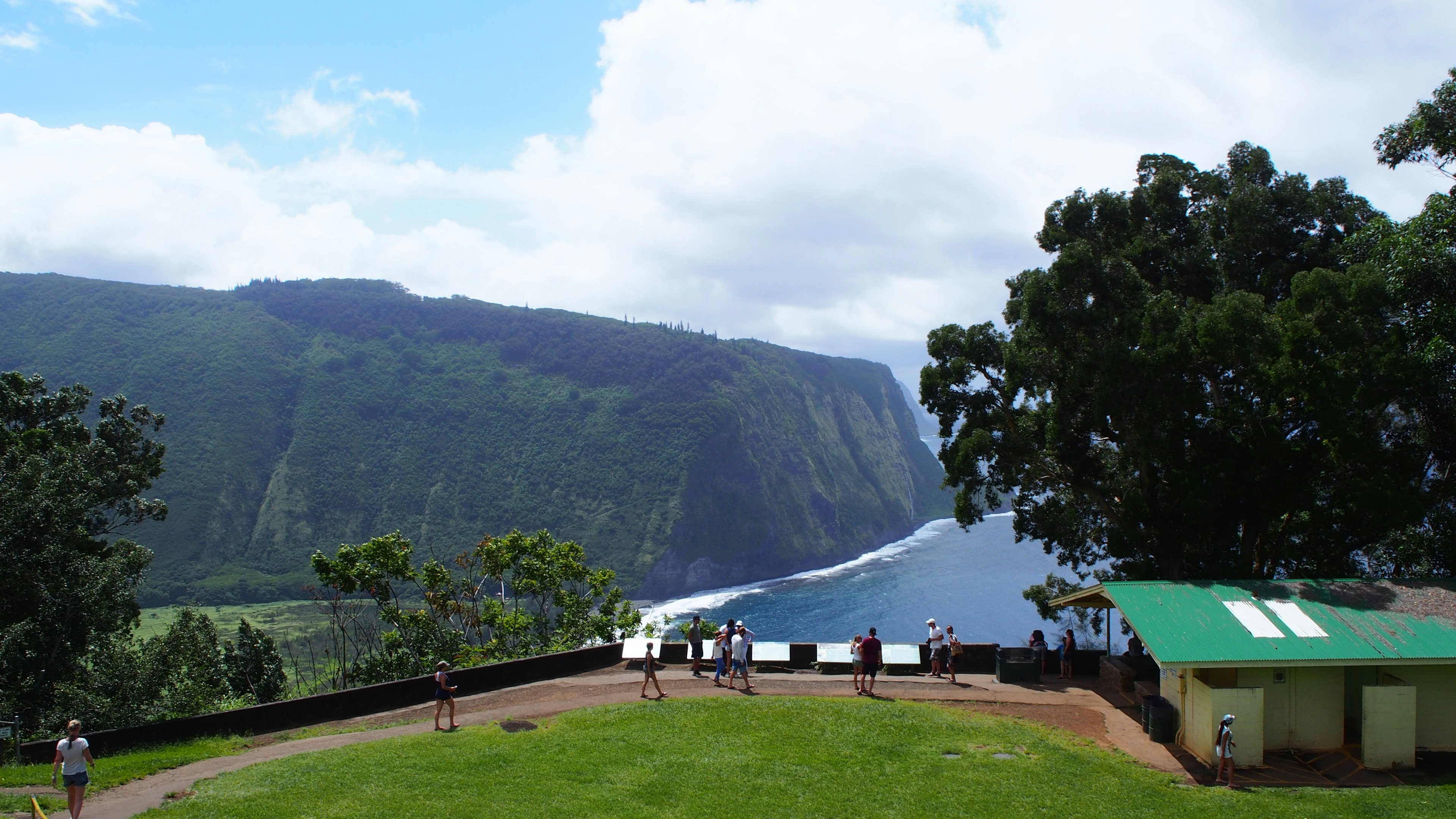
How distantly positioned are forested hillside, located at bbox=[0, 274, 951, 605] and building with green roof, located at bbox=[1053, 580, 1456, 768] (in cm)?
8944

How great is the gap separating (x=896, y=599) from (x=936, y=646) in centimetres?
8292

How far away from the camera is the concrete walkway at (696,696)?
1430 centimetres

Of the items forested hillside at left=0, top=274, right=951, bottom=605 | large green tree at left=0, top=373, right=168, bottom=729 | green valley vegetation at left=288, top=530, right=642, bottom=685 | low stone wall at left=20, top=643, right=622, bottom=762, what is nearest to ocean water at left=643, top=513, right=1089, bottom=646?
forested hillside at left=0, top=274, right=951, bottom=605

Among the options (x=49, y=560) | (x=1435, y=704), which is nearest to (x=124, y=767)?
(x=49, y=560)

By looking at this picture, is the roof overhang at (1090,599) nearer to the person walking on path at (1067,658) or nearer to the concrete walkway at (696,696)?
the person walking on path at (1067,658)

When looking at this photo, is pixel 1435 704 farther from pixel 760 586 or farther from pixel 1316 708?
pixel 760 586

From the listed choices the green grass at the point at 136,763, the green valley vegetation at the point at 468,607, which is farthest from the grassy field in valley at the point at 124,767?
the green valley vegetation at the point at 468,607

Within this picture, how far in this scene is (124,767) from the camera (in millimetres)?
13453

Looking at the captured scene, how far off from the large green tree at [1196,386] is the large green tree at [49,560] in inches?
860

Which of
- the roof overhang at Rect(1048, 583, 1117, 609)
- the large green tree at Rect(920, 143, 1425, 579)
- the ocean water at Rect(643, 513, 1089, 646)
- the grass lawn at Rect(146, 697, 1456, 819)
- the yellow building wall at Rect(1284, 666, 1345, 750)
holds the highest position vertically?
the large green tree at Rect(920, 143, 1425, 579)

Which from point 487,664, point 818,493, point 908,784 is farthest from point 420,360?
point 908,784

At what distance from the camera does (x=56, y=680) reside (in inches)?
765

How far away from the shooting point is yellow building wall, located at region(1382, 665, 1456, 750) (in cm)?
1457

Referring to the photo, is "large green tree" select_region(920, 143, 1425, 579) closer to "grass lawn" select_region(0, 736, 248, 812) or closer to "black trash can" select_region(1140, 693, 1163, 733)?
"black trash can" select_region(1140, 693, 1163, 733)
